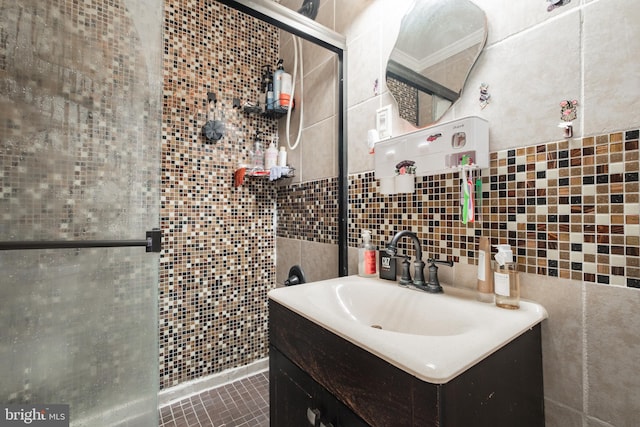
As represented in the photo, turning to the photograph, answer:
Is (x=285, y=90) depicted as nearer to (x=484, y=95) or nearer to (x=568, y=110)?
(x=484, y=95)

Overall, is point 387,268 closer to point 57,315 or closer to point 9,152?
point 57,315

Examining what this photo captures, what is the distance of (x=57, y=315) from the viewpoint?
2.78 feet

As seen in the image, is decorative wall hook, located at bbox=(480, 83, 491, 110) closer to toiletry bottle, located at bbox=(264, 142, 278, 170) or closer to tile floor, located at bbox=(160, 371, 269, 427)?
toiletry bottle, located at bbox=(264, 142, 278, 170)

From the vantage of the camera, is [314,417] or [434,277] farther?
[434,277]

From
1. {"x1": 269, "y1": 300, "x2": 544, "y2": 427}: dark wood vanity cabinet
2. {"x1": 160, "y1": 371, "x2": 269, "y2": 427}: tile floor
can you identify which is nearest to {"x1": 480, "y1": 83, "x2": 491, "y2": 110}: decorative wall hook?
{"x1": 269, "y1": 300, "x2": 544, "y2": 427}: dark wood vanity cabinet

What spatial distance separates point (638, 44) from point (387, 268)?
2.92 ft

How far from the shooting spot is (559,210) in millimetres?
724

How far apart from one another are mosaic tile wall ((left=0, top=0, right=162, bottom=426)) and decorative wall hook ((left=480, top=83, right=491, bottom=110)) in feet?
3.73

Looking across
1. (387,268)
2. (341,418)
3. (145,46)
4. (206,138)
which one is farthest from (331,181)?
(341,418)

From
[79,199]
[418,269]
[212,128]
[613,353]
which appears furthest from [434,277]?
[212,128]

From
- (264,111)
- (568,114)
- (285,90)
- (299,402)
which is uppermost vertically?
(285,90)

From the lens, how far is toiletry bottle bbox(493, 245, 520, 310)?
28.6 inches

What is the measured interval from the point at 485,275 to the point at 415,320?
0.82 ft

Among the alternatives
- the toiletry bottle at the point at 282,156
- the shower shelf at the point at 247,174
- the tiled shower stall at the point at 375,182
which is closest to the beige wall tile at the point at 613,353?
the tiled shower stall at the point at 375,182
